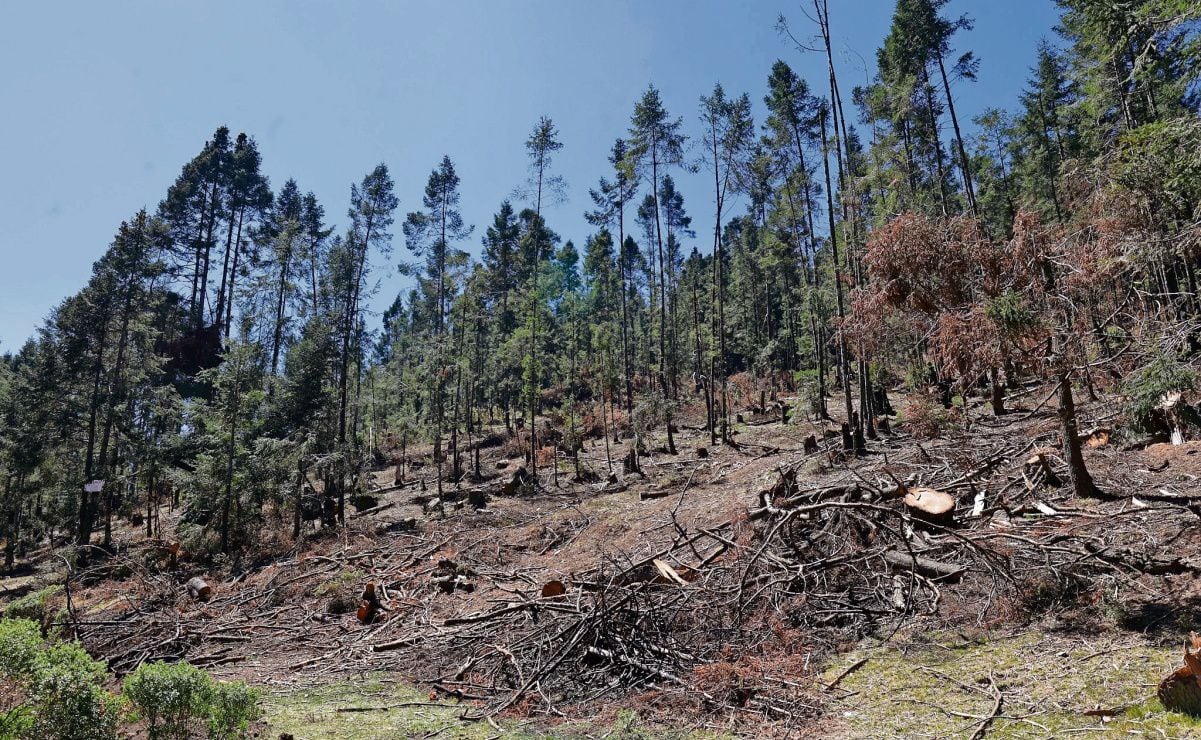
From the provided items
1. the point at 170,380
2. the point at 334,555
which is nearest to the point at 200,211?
the point at 170,380

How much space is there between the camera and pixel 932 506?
302 inches

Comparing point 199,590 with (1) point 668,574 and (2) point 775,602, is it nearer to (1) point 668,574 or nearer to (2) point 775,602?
(1) point 668,574

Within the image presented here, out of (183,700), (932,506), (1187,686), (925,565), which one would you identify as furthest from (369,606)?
(1187,686)

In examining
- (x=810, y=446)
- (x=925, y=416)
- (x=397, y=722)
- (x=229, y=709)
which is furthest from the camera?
(x=810, y=446)

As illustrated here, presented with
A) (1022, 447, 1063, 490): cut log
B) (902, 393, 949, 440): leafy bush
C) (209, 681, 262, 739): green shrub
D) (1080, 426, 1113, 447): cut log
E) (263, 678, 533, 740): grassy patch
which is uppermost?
(902, 393, 949, 440): leafy bush

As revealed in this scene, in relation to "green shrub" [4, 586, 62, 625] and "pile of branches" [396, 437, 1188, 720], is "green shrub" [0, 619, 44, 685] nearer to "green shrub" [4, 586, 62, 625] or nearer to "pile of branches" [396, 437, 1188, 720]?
"pile of branches" [396, 437, 1188, 720]

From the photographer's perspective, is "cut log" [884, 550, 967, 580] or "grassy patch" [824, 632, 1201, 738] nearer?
"grassy patch" [824, 632, 1201, 738]

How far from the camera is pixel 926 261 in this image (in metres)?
8.59

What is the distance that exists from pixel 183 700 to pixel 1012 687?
6283 millimetres

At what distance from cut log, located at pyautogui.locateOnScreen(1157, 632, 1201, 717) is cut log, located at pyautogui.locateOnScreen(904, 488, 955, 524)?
354 cm

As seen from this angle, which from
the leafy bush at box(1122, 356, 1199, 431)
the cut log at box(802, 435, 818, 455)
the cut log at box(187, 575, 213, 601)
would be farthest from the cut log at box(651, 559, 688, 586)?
the cut log at box(187, 575, 213, 601)

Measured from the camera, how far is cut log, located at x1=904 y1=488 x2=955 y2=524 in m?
7.57

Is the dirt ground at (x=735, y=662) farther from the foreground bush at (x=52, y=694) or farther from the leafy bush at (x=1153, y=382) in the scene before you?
the foreground bush at (x=52, y=694)

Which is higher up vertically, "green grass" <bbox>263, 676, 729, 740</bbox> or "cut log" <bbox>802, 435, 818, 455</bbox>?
"cut log" <bbox>802, 435, 818, 455</bbox>
